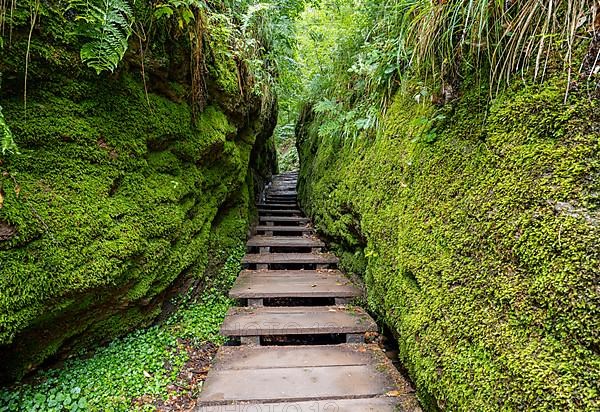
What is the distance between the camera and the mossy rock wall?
0.97 m

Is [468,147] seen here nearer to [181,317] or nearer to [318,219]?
[181,317]

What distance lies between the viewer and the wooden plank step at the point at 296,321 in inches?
93.1

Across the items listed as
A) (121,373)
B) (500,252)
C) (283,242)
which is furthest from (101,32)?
(283,242)

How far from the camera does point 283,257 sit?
3803 millimetres

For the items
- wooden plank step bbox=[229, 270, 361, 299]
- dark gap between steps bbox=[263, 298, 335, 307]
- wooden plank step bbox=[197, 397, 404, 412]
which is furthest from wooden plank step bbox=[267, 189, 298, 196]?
wooden plank step bbox=[197, 397, 404, 412]

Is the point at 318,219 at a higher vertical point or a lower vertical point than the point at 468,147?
lower

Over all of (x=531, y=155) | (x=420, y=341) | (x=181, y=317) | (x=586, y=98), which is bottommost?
(x=181, y=317)

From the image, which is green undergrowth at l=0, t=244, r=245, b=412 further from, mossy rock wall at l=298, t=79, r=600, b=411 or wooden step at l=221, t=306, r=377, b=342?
mossy rock wall at l=298, t=79, r=600, b=411

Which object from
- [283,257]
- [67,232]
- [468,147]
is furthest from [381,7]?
[67,232]

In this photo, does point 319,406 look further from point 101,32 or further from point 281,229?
point 281,229

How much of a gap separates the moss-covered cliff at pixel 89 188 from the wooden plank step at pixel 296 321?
0.62m

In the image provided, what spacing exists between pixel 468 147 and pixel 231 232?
9.60 ft

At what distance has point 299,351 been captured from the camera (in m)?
2.20

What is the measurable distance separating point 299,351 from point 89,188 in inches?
65.2
